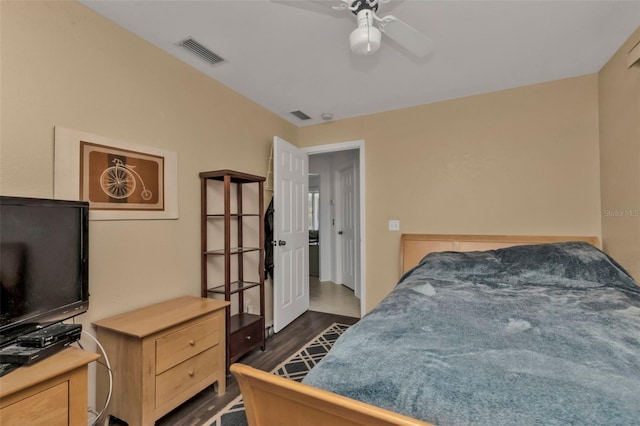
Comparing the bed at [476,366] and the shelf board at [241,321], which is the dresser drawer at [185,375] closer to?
the shelf board at [241,321]

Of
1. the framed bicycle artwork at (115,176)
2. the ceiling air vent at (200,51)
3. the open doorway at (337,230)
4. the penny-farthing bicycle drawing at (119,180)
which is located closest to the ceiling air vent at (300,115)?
the open doorway at (337,230)

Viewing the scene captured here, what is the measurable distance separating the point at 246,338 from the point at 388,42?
8.28 ft

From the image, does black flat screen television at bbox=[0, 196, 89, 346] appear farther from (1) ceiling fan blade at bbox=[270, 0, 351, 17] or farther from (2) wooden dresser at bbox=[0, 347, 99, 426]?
(1) ceiling fan blade at bbox=[270, 0, 351, 17]

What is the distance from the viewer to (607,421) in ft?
2.23

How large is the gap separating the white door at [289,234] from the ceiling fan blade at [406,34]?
1.70 metres

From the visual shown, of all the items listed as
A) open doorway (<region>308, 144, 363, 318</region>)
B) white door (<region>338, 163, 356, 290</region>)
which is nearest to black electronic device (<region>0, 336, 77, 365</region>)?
open doorway (<region>308, 144, 363, 318</region>)

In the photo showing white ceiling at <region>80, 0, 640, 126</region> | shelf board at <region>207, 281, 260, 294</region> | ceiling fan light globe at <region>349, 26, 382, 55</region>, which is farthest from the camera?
shelf board at <region>207, 281, 260, 294</region>

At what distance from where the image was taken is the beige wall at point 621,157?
2.01 m

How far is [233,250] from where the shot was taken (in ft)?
8.79

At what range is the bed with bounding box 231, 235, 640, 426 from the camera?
74 cm

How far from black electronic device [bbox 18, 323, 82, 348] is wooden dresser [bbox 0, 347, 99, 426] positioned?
0.22ft

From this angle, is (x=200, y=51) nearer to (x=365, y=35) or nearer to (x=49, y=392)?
(x=365, y=35)

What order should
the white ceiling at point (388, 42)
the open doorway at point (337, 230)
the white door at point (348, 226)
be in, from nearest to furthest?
the white ceiling at point (388, 42)
the open doorway at point (337, 230)
the white door at point (348, 226)

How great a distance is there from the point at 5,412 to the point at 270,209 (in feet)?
7.58
